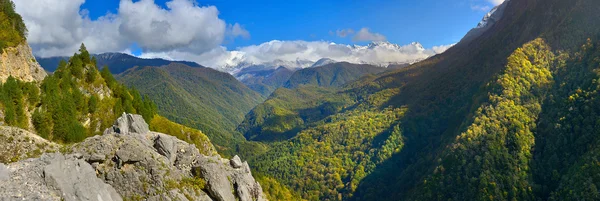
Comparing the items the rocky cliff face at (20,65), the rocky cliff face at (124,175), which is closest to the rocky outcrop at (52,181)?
the rocky cliff face at (124,175)

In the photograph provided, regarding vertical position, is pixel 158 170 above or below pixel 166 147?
below

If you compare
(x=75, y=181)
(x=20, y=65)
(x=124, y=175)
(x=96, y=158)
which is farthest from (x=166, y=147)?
(x=20, y=65)

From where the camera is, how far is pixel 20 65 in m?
72.8

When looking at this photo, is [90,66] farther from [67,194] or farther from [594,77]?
[594,77]

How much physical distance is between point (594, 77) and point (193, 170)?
243976mm

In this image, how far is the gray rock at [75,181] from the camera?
31750 millimetres

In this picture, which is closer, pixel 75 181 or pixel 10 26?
pixel 75 181

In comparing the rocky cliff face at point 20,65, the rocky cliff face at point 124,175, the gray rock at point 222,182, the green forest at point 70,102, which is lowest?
the gray rock at point 222,182

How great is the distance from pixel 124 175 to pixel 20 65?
54638 mm

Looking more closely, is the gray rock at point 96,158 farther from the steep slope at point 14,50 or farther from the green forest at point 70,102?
the steep slope at point 14,50

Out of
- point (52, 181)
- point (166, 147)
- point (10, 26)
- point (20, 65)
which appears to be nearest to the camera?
point (52, 181)

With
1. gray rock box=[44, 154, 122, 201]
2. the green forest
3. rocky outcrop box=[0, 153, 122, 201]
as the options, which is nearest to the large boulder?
rocky outcrop box=[0, 153, 122, 201]

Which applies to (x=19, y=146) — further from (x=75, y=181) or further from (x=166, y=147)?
(x=166, y=147)

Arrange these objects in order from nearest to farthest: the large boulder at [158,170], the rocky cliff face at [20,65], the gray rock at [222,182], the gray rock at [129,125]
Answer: the large boulder at [158,170] < the gray rock at [222,182] < the gray rock at [129,125] < the rocky cliff face at [20,65]
